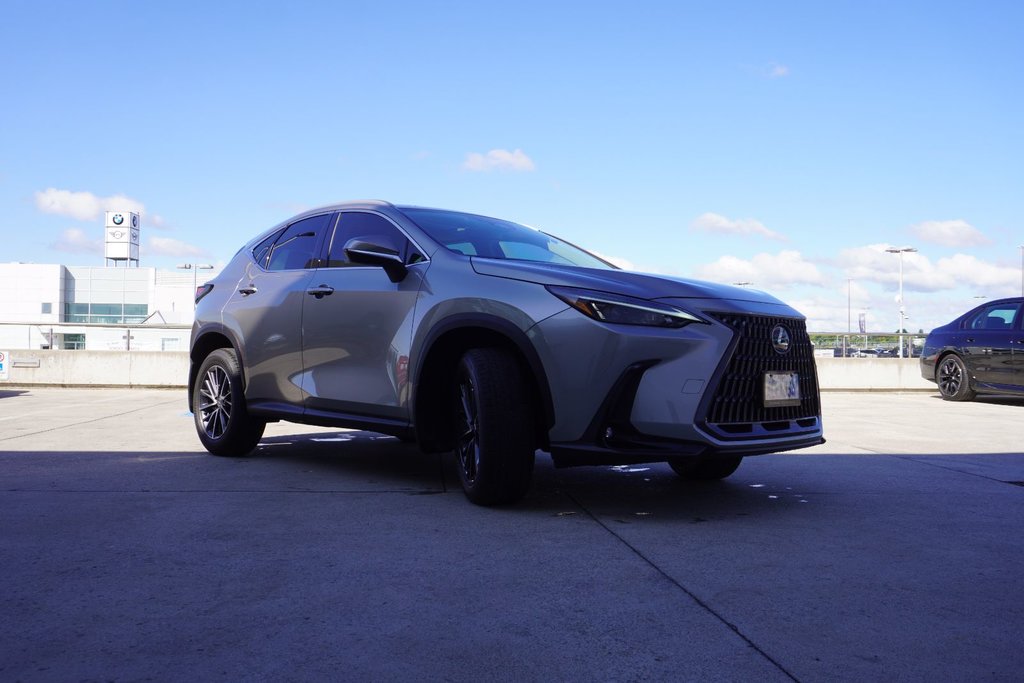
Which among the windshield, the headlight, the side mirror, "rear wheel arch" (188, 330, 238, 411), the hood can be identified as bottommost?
"rear wheel arch" (188, 330, 238, 411)

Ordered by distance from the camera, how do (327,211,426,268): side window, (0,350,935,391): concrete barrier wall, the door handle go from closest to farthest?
(327,211,426,268): side window < the door handle < (0,350,935,391): concrete barrier wall

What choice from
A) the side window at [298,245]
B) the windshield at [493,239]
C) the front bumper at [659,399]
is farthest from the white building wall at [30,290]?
the front bumper at [659,399]

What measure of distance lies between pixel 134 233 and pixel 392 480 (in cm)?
10252

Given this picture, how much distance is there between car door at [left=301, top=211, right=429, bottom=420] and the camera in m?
5.13

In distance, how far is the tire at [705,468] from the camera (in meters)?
5.72

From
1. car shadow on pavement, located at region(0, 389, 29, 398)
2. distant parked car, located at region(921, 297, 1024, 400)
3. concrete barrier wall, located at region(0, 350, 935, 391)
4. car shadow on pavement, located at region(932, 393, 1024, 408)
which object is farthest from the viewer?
concrete barrier wall, located at region(0, 350, 935, 391)

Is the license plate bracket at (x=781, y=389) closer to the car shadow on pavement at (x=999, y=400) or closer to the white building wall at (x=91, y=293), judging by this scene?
the car shadow on pavement at (x=999, y=400)

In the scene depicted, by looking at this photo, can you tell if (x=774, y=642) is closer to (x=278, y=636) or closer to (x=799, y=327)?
(x=278, y=636)

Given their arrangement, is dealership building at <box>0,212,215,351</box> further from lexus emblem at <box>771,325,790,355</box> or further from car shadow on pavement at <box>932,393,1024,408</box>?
lexus emblem at <box>771,325,790,355</box>

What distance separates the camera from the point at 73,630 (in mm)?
2713

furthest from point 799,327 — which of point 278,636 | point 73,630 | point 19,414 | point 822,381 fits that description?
point 822,381

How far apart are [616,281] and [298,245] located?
2816 mm

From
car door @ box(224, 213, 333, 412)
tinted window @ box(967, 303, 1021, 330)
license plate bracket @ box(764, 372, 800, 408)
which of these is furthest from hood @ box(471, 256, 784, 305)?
tinted window @ box(967, 303, 1021, 330)

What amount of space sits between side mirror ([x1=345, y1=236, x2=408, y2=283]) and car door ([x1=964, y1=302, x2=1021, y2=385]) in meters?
11.6
